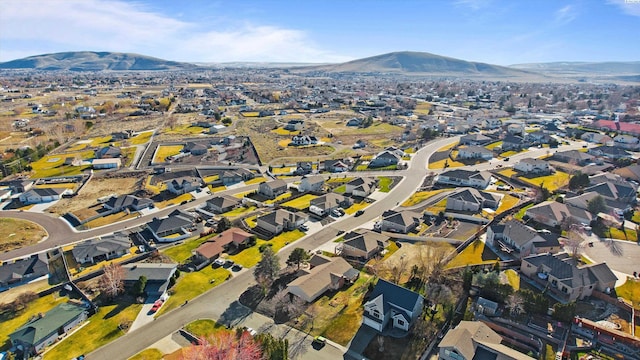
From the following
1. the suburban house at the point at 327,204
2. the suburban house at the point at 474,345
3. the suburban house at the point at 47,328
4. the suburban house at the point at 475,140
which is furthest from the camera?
the suburban house at the point at 475,140

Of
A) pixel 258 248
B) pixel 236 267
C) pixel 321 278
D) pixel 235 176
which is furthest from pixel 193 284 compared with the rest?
pixel 235 176

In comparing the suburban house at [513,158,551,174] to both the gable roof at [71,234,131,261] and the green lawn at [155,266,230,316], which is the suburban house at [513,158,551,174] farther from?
the gable roof at [71,234,131,261]

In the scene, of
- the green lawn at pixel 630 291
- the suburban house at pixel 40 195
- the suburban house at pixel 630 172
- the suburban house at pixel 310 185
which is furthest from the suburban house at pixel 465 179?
the suburban house at pixel 40 195

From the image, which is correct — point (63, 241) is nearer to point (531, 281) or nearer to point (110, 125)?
point (531, 281)

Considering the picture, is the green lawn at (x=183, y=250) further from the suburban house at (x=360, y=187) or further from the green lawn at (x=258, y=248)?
the suburban house at (x=360, y=187)

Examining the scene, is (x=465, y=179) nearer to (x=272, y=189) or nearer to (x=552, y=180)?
(x=552, y=180)

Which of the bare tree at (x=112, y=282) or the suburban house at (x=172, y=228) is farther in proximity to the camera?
the suburban house at (x=172, y=228)
